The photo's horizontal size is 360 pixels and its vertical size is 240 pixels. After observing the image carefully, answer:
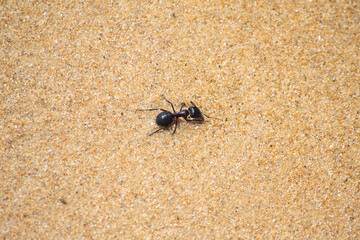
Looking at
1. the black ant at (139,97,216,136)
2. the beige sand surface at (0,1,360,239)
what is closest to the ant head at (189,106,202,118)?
the black ant at (139,97,216,136)

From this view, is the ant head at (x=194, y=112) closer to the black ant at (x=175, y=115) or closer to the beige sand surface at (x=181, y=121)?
the black ant at (x=175, y=115)

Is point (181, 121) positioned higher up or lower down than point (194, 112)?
lower down

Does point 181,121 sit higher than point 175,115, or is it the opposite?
point 175,115

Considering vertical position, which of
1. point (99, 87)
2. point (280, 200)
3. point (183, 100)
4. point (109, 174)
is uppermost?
point (99, 87)

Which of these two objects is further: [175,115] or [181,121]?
[181,121]

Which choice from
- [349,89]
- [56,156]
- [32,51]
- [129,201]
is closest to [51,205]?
[56,156]

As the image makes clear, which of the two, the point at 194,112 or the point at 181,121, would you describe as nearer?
the point at 194,112

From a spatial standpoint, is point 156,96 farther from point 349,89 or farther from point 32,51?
point 349,89

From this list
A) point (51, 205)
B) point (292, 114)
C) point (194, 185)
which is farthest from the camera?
point (292, 114)

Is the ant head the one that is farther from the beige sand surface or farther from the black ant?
the beige sand surface
